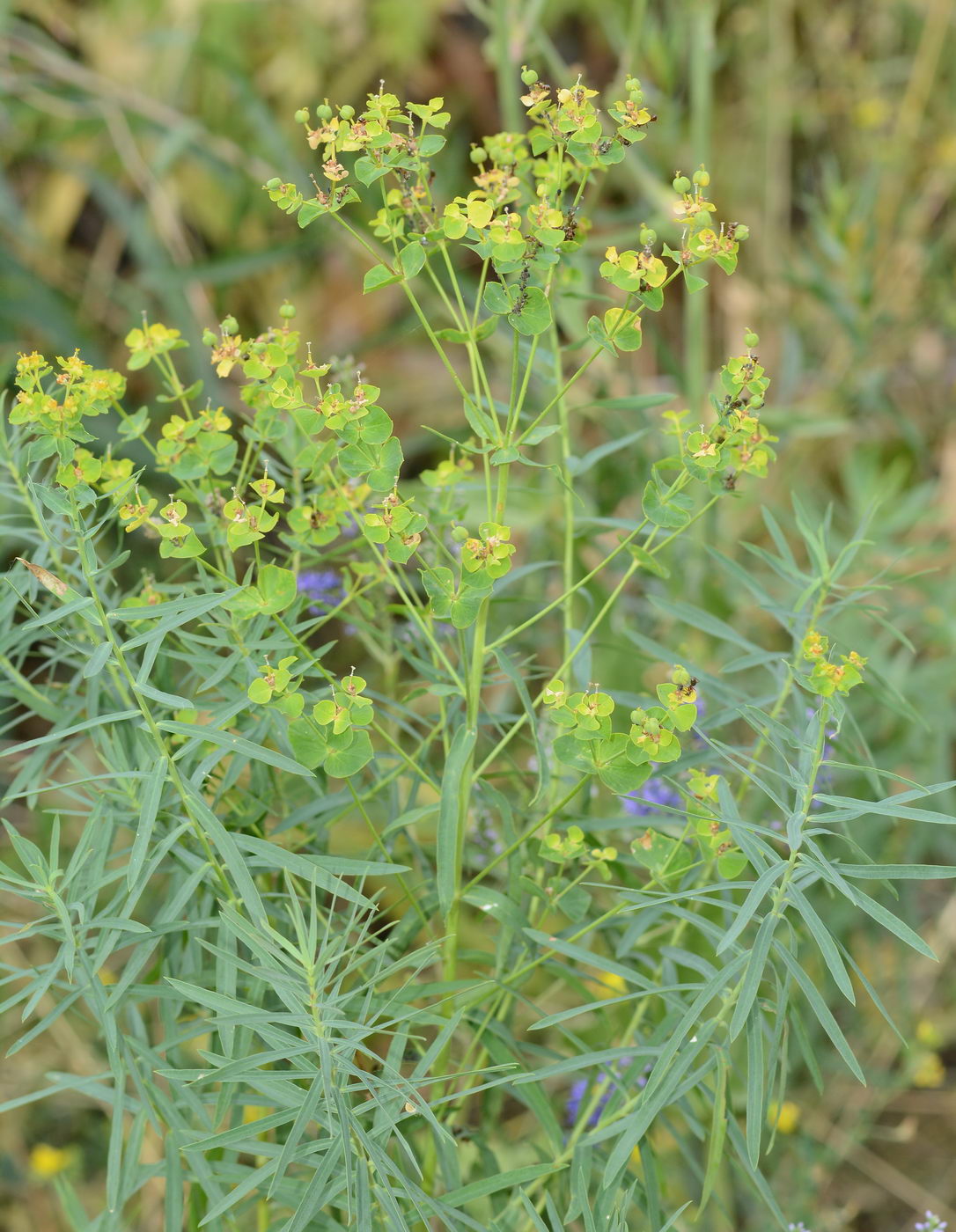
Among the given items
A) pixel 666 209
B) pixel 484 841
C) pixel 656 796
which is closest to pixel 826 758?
pixel 656 796

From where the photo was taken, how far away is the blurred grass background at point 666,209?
1.37 m

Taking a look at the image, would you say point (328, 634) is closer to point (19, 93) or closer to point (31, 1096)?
point (19, 93)

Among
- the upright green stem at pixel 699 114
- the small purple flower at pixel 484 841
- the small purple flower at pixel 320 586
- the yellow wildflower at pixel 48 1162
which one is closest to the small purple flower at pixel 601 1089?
the small purple flower at pixel 484 841

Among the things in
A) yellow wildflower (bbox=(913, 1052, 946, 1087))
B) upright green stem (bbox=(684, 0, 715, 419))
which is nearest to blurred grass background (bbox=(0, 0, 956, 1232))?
upright green stem (bbox=(684, 0, 715, 419))

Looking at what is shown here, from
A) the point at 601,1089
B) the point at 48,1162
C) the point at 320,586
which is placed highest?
the point at 320,586

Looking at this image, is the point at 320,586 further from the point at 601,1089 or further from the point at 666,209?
the point at 666,209

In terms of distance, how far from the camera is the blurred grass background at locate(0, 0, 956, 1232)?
137 centimetres

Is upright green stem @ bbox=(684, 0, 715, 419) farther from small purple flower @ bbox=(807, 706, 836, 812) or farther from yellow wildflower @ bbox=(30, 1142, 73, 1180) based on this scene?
yellow wildflower @ bbox=(30, 1142, 73, 1180)

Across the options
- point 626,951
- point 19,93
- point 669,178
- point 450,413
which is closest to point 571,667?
point 626,951

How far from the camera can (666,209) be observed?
4.47 feet

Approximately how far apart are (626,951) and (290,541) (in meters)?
0.27

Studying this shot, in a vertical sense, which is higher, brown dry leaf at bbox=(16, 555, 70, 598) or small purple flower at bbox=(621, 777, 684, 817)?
brown dry leaf at bbox=(16, 555, 70, 598)

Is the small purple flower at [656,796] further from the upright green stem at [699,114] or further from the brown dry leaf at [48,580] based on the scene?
the upright green stem at [699,114]

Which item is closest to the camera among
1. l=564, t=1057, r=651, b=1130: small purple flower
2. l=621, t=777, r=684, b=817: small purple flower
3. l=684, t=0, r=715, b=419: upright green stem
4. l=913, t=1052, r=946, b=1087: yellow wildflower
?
l=564, t=1057, r=651, b=1130: small purple flower
